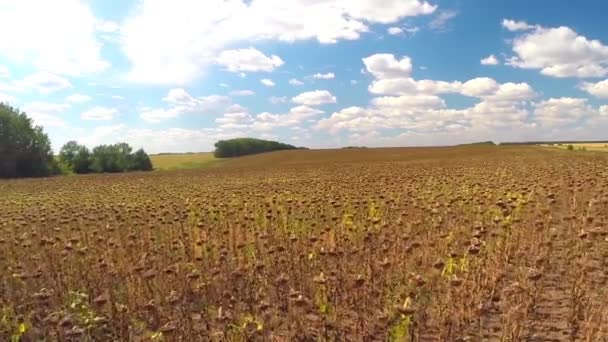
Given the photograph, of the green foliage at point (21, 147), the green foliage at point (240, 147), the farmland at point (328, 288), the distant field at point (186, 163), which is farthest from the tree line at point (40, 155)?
the farmland at point (328, 288)

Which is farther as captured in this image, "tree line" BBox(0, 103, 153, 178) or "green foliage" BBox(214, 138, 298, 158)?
"green foliage" BBox(214, 138, 298, 158)

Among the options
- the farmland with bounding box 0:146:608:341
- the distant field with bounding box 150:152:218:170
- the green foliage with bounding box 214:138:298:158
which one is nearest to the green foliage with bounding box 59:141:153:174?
the distant field with bounding box 150:152:218:170

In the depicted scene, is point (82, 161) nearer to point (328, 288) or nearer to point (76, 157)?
point (76, 157)

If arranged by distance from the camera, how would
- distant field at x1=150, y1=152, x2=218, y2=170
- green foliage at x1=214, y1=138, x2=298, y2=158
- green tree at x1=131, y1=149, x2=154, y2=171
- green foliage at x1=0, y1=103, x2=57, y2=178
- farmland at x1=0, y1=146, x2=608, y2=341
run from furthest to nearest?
green foliage at x1=214, y1=138, x2=298, y2=158 → green tree at x1=131, y1=149, x2=154, y2=171 → distant field at x1=150, y1=152, x2=218, y2=170 → green foliage at x1=0, y1=103, x2=57, y2=178 → farmland at x1=0, y1=146, x2=608, y2=341

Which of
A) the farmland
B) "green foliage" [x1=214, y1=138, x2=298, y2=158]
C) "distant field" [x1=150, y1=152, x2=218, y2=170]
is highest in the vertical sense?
"green foliage" [x1=214, y1=138, x2=298, y2=158]

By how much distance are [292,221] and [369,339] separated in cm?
630

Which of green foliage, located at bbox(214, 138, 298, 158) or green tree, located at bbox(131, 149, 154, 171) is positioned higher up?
green foliage, located at bbox(214, 138, 298, 158)

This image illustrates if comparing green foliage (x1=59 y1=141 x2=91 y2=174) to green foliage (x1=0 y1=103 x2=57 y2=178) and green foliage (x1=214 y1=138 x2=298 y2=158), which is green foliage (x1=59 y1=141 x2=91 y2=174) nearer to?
green foliage (x1=0 y1=103 x2=57 y2=178)

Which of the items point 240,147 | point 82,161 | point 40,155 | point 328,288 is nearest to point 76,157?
point 82,161

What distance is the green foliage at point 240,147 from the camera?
98.5 metres

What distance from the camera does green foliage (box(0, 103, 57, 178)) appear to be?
198 feet

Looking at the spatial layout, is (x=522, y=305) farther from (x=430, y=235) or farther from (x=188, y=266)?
(x=188, y=266)

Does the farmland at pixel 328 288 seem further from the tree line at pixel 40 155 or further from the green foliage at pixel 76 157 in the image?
the green foliage at pixel 76 157

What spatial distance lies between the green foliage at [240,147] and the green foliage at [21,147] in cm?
3548
